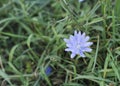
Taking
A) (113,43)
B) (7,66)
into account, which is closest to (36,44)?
(7,66)

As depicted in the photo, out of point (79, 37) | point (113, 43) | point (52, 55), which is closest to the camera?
point (79, 37)

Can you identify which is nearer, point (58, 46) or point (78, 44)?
point (78, 44)

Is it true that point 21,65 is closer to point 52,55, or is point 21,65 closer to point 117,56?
point 52,55

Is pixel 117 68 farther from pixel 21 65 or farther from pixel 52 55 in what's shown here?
pixel 21 65

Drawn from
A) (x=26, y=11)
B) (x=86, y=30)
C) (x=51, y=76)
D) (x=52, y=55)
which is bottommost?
(x=51, y=76)

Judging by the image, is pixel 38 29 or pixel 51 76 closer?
pixel 51 76

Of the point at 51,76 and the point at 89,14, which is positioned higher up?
the point at 89,14

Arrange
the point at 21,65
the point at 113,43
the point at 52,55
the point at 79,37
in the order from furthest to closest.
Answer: the point at 21,65 → the point at 52,55 → the point at 113,43 → the point at 79,37
